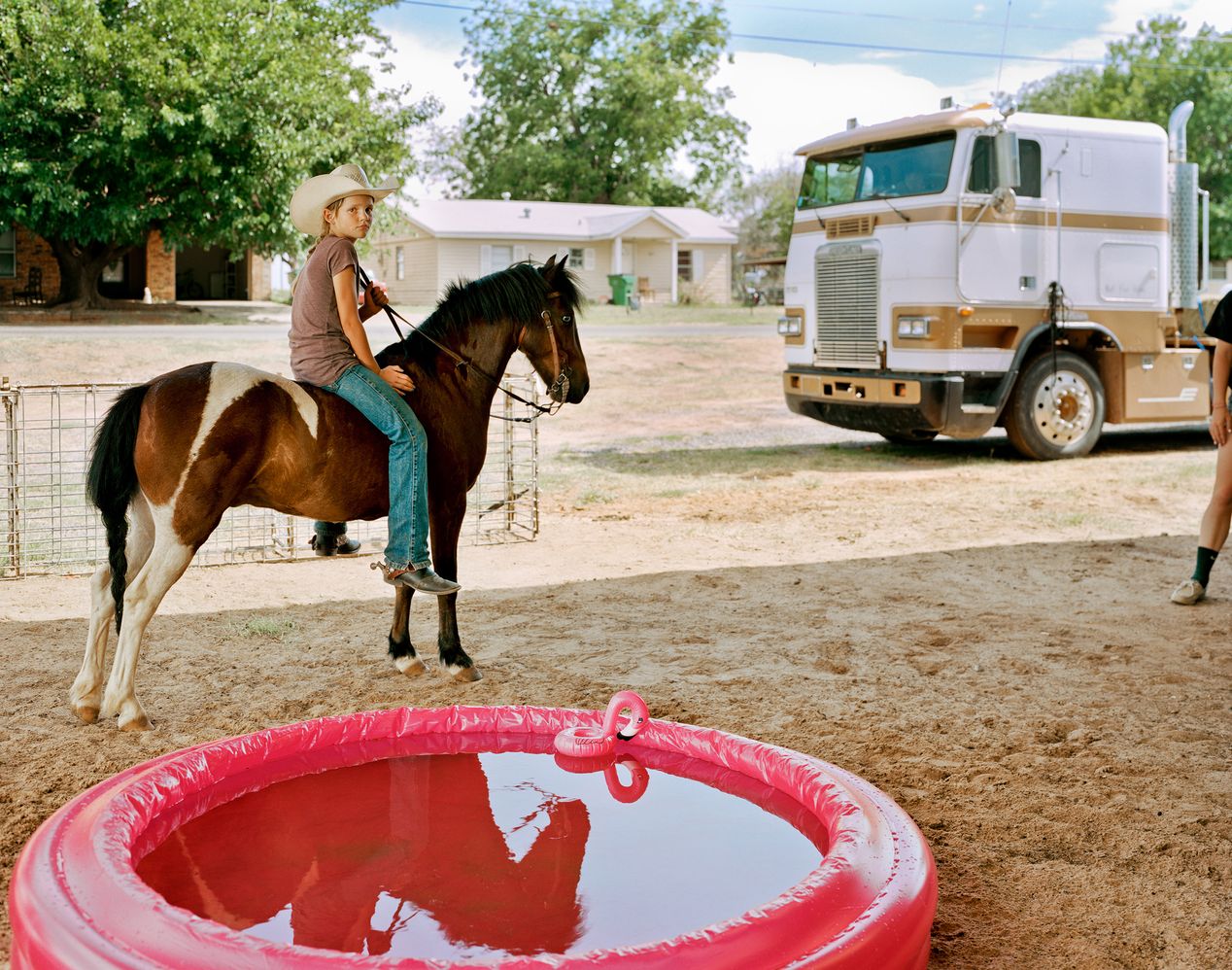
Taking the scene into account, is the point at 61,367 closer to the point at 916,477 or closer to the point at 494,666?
the point at 916,477

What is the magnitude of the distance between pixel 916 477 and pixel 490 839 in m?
8.54

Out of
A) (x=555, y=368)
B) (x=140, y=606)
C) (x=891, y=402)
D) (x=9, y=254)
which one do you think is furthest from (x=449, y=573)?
(x=9, y=254)

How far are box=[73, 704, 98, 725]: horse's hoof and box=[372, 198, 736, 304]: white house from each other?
2483cm

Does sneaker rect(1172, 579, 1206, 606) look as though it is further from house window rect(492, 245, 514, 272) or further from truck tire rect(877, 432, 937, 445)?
house window rect(492, 245, 514, 272)

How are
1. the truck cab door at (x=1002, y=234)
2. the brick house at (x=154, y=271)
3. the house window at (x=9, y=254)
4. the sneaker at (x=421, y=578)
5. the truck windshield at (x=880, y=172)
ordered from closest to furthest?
the sneaker at (x=421, y=578) → the truck cab door at (x=1002, y=234) → the truck windshield at (x=880, y=172) → the house window at (x=9, y=254) → the brick house at (x=154, y=271)

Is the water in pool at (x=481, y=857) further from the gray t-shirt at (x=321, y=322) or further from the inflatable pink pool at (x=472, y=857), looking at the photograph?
the gray t-shirt at (x=321, y=322)

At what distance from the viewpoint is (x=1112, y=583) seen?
6.97 metres

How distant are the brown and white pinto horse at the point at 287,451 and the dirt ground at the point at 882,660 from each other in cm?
40

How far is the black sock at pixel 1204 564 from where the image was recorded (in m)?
6.30

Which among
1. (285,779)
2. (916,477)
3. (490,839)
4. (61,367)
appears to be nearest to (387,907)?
(490,839)

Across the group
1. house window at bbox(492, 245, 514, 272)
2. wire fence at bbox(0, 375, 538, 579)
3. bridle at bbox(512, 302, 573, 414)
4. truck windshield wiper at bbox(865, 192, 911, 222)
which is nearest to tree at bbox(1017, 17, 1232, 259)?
house window at bbox(492, 245, 514, 272)

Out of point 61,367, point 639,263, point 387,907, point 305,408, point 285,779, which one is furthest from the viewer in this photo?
point 639,263

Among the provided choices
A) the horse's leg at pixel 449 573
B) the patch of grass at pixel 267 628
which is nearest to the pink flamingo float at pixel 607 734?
the horse's leg at pixel 449 573

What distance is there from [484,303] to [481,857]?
2.68 m
